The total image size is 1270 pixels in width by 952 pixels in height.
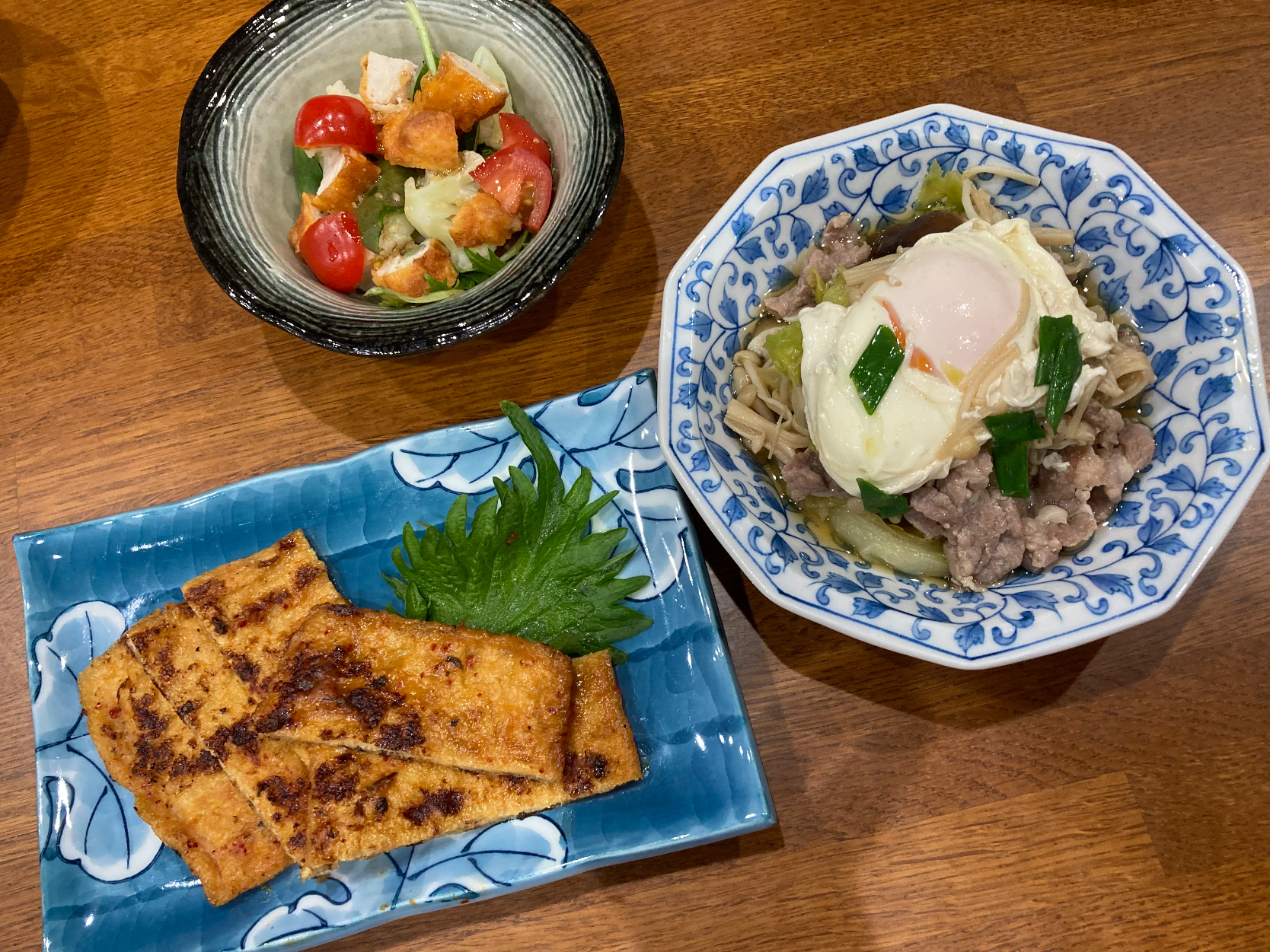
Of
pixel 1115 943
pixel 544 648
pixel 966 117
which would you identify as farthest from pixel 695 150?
pixel 1115 943

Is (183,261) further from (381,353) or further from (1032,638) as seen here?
(1032,638)

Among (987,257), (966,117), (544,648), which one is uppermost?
(966,117)

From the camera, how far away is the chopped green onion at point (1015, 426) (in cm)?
166

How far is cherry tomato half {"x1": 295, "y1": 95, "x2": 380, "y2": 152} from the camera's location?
2.07 m

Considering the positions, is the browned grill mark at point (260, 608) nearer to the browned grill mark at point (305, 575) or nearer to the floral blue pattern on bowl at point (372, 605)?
the browned grill mark at point (305, 575)

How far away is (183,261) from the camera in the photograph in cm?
244

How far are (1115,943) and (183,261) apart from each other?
124 inches

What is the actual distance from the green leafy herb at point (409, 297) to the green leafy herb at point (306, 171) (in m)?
0.37

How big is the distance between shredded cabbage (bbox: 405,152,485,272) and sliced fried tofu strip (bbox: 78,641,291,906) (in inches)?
53.7

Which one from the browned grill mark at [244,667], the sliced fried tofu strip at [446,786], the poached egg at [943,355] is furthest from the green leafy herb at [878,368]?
the browned grill mark at [244,667]

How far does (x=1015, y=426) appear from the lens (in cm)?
167

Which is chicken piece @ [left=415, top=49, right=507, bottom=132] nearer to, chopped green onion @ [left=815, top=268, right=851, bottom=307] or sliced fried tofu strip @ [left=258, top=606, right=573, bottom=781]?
chopped green onion @ [left=815, top=268, right=851, bottom=307]

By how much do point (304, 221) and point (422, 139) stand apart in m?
0.39

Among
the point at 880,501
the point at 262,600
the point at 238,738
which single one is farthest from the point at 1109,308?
the point at 238,738
